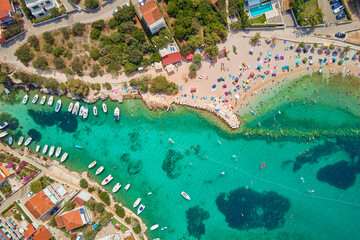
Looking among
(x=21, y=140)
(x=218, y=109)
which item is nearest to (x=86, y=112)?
(x=21, y=140)

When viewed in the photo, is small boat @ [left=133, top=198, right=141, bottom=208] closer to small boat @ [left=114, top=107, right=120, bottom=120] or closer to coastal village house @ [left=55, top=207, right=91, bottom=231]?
coastal village house @ [left=55, top=207, right=91, bottom=231]

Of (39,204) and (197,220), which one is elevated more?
(39,204)

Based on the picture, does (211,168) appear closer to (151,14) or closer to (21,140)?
(151,14)

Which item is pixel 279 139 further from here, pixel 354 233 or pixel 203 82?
pixel 354 233

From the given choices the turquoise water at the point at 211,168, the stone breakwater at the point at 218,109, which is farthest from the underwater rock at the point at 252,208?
the stone breakwater at the point at 218,109

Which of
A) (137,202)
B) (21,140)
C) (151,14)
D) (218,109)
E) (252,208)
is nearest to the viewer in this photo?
(151,14)

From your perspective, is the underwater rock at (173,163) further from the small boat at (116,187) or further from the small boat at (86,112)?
the small boat at (86,112)
